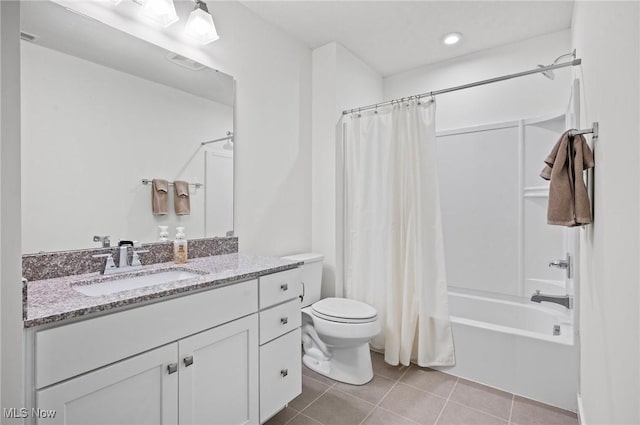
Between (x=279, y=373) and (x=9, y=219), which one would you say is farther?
(x=279, y=373)

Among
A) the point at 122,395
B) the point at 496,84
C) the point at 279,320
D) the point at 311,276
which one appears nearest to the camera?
the point at 122,395

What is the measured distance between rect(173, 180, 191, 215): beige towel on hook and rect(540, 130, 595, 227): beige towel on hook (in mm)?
1793

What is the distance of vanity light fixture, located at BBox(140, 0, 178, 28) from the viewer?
163cm

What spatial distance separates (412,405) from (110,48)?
247 centimetres

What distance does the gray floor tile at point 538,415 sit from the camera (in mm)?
1754

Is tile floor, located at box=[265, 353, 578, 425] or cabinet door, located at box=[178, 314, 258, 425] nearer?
cabinet door, located at box=[178, 314, 258, 425]

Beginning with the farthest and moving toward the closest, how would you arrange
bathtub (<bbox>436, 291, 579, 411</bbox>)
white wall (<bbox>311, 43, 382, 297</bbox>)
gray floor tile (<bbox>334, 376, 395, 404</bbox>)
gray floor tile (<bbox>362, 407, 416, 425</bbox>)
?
white wall (<bbox>311, 43, 382, 297</bbox>) < gray floor tile (<bbox>334, 376, 395, 404</bbox>) < bathtub (<bbox>436, 291, 579, 411</bbox>) < gray floor tile (<bbox>362, 407, 416, 425</bbox>)

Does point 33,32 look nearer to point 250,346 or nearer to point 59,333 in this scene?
point 59,333

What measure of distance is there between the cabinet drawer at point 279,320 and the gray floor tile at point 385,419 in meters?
0.64

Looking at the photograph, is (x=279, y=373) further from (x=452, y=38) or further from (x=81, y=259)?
(x=452, y=38)

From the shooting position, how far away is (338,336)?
2047 mm

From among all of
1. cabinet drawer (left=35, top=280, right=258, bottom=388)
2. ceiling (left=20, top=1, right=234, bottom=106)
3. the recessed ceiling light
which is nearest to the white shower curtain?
the recessed ceiling light

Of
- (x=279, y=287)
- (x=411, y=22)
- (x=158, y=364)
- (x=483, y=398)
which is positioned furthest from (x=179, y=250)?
(x=411, y=22)

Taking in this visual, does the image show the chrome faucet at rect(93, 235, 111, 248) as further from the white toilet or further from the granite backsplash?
the white toilet
